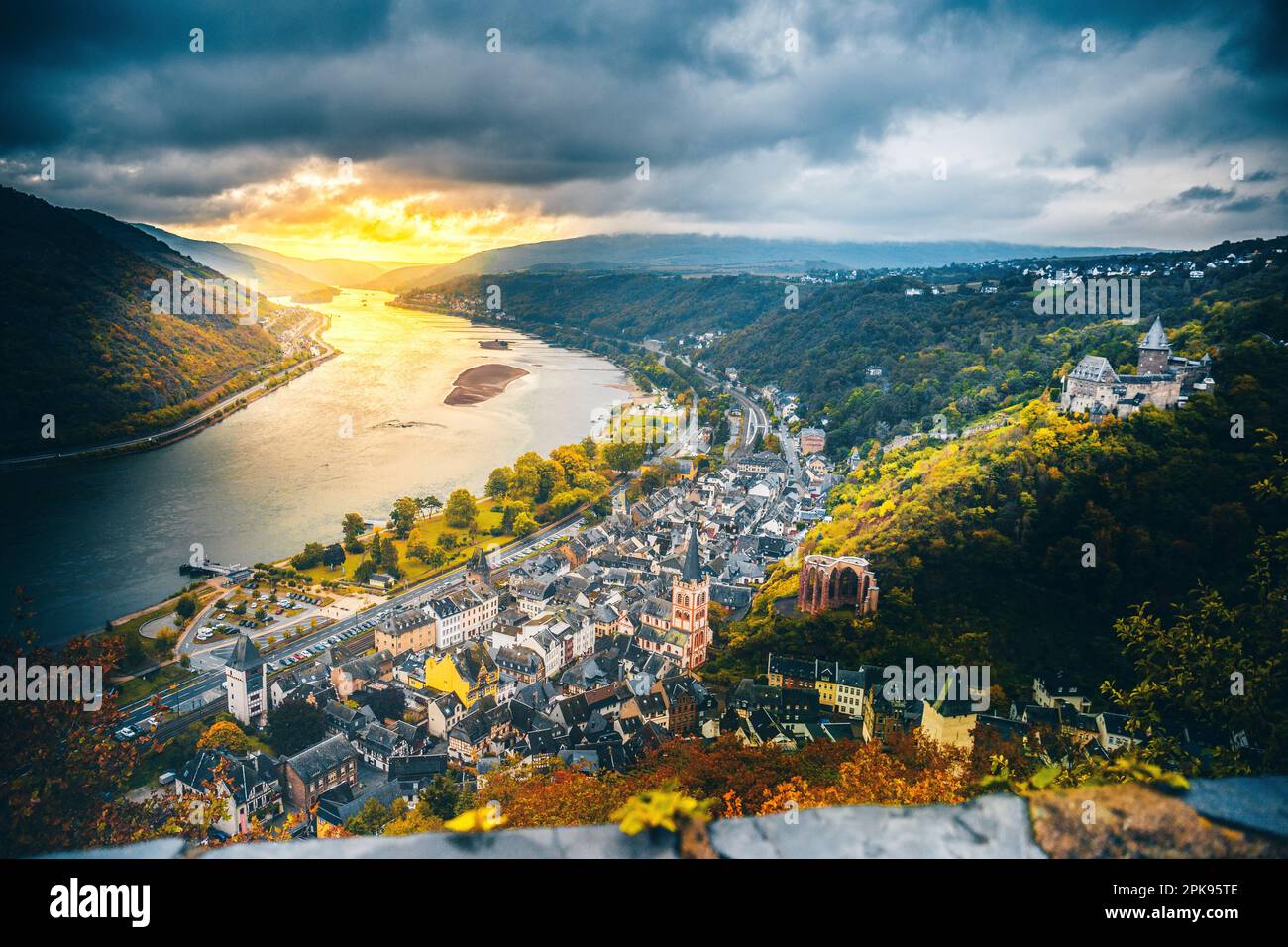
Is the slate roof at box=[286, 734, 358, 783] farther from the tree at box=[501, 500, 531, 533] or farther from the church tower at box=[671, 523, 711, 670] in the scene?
the tree at box=[501, 500, 531, 533]

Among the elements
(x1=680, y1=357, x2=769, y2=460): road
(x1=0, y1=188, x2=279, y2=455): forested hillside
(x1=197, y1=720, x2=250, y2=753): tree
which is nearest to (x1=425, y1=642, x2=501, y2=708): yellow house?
(x1=197, y1=720, x2=250, y2=753): tree

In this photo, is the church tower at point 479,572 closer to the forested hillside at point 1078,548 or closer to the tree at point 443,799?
the forested hillside at point 1078,548

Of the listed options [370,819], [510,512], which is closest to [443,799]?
[370,819]

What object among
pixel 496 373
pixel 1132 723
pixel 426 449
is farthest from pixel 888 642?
pixel 496 373

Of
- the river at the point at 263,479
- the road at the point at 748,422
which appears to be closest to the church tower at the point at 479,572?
the river at the point at 263,479

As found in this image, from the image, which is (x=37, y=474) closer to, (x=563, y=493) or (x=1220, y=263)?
(x=563, y=493)

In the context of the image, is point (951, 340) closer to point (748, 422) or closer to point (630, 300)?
point (748, 422)

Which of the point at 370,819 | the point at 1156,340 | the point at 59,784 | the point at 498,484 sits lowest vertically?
the point at 370,819
